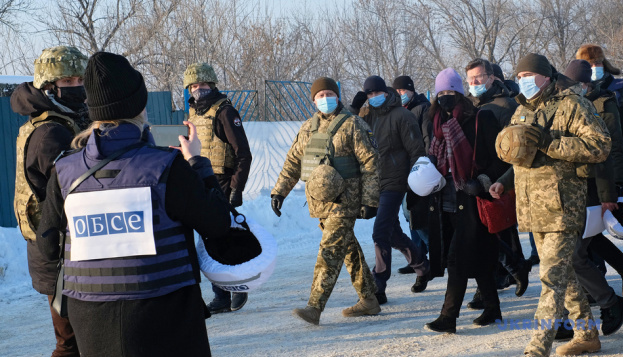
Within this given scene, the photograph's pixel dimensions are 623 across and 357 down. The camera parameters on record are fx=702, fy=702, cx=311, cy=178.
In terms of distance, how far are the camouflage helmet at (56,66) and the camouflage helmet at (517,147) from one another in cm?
265

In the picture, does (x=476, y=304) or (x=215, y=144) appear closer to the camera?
(x=476, y=304)

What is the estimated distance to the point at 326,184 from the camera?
5.70 m

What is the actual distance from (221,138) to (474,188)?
2422 millimetres

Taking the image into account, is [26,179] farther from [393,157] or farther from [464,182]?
[393,157]

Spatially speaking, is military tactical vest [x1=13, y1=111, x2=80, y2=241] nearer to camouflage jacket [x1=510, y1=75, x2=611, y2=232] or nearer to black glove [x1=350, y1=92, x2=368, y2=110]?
camouflage jacket [x1=510, y1=75, x2=611, y2=232]

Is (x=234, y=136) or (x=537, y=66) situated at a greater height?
(x=537, y=66)

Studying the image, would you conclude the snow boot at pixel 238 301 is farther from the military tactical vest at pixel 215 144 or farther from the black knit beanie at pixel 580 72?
the black knit beanie at pixel 580 72

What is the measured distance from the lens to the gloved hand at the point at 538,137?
4.35 m

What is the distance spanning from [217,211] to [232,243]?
0.26 metres

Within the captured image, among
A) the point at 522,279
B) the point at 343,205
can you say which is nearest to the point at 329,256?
the point at 343,205

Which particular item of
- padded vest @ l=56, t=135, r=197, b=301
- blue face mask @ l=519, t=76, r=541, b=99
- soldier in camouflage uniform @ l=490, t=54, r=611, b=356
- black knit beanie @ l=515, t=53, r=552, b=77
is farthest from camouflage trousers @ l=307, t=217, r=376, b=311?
padded vest @ l=56, t=135, r=197, b=301

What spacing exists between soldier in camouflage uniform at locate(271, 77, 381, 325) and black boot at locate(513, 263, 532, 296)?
1.67m

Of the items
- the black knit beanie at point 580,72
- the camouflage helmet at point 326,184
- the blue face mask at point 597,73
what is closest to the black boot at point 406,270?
the camouflage helmet at point 326,184

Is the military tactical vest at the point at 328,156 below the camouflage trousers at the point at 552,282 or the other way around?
the other way around
